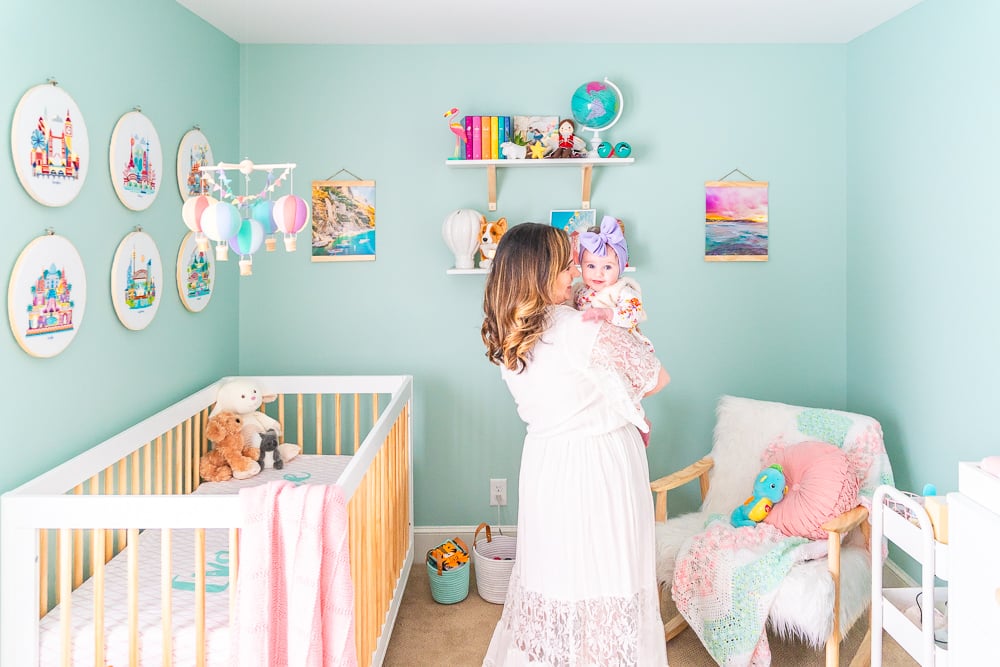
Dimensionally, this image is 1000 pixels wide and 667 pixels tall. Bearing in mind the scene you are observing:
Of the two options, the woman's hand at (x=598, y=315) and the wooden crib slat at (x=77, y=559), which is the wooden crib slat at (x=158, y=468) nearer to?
the wooden crib slat at (x=77, y=559)

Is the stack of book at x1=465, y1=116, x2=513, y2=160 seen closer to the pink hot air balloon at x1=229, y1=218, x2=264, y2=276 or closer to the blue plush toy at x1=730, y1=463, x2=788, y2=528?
the pink hot air balloon at x1=229, y1=218, x2=264, y2=276

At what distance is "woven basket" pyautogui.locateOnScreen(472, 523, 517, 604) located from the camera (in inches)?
110

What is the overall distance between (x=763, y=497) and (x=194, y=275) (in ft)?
7.25

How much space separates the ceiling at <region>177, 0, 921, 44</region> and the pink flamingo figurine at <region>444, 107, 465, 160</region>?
320mm

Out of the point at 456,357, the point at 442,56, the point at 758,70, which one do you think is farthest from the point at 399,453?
the point at 758,70

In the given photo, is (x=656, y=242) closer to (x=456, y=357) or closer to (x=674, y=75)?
(x=674, y=75)

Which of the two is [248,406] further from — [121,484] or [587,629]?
[587,629]

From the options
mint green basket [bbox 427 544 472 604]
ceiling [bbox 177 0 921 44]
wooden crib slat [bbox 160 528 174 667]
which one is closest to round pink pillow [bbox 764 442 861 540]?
mint green basket [bbox 427 544 472 604]

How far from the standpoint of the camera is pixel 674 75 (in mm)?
3070

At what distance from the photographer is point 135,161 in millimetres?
2254

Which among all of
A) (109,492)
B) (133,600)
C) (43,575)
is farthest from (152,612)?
(109,492)

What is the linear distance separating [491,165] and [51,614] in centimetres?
210

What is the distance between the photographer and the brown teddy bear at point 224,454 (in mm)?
2604

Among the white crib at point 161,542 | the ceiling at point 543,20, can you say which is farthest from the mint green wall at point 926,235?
the white crib at point 161,542
